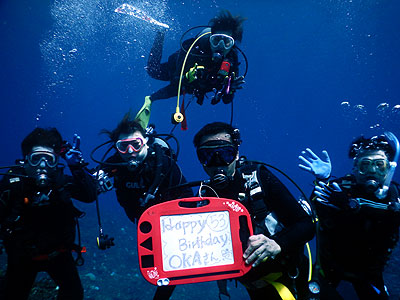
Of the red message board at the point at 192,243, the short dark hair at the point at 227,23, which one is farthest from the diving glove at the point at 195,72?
the red message board at the point at 192,243

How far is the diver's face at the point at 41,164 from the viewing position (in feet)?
11.8

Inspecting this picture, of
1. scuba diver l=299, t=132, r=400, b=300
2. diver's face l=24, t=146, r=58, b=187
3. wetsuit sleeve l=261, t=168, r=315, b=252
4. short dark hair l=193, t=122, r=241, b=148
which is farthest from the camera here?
diver's face l=24, t=146, r=58, b=187

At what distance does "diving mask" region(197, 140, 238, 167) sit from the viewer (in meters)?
2.61

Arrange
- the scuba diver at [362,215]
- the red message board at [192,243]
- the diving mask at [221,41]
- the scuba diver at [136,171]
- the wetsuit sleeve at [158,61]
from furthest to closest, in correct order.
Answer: the wetsuit sleeve at [158,61] < the diving mask at [221,41] < the scuba diver at [136,171] < the scuba diver at [362,215] < the red message board at [192,243]

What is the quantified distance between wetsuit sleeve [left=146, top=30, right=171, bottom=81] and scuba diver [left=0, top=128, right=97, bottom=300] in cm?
499

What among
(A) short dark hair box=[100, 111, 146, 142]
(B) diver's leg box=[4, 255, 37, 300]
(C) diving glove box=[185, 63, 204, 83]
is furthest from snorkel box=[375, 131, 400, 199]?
(B) diver's leg box=[4, 255, 37, 300]

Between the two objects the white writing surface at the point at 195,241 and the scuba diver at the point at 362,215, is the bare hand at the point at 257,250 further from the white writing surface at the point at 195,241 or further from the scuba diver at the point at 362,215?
the scuba diver at the point at 362,215

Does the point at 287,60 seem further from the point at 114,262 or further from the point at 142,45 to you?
the point at 114,262

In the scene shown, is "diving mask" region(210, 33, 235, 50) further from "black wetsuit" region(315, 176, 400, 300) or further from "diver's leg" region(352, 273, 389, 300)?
"diver's leg" region(352, 273, 389, 300)

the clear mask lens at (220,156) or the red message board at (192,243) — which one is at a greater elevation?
the clear mask lens at (220,156)

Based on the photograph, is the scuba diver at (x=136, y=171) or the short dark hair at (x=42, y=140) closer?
the short dark hair at (x=42, y=140)

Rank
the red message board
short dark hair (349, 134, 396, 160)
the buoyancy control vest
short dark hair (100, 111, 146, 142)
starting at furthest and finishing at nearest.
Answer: short dark hair (100, 111, 146, 142) < short dark hair (349, 134, 396, 160) < the buoyancy control vest < the red message board

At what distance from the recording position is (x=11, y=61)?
191 feet

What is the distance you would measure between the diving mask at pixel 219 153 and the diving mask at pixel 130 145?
6.19 ft
